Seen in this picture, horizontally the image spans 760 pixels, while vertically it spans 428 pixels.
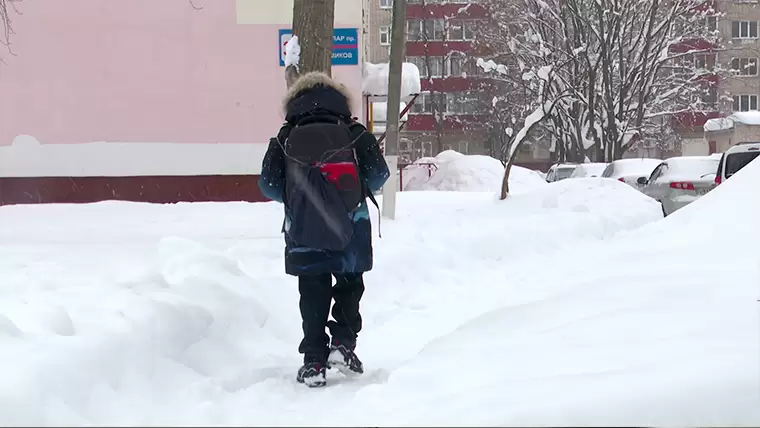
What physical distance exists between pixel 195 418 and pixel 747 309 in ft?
8.27

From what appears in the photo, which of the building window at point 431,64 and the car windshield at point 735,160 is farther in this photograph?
the building window at point 431,64

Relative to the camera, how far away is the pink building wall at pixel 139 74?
1425 centimetres

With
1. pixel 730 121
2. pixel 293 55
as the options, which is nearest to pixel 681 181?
pixel 293 55

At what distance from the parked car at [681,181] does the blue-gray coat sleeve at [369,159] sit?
30.9ft

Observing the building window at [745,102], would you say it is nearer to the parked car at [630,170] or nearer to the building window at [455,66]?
the building window at [455,66]

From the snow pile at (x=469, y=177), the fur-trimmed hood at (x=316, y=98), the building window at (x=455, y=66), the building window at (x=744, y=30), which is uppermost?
the building window at (x=744, y=30)

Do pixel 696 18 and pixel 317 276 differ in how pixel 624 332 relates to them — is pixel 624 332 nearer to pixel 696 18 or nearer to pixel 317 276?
pixel 317 276

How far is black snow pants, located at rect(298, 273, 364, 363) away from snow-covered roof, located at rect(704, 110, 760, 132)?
48.4 m

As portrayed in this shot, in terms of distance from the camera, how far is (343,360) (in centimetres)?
418

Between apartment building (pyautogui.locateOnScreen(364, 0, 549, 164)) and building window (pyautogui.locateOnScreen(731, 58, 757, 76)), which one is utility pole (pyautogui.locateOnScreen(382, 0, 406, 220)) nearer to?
apartment building (pyautogui.locateOnScreen(364, 0, 549, 164))

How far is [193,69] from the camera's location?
1441 cm

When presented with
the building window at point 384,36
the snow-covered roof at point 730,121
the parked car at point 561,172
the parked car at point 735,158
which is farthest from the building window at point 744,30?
the parked car at point 735,158

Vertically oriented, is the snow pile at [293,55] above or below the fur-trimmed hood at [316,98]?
above

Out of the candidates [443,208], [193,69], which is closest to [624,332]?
[443,208]
